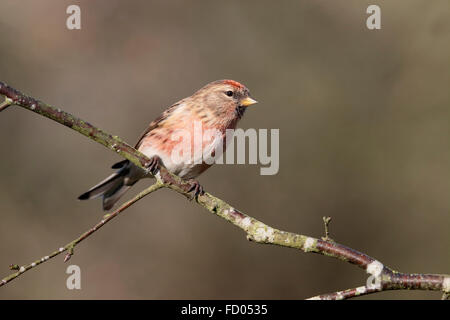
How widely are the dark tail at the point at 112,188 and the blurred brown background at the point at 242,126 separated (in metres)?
1.56

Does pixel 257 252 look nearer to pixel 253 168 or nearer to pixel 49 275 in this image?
pixel 253 168

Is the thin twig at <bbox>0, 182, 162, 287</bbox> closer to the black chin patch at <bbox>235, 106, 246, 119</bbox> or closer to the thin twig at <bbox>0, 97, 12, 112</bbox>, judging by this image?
the thin twig at <bbox>0, 97, 12, 112</bbox>

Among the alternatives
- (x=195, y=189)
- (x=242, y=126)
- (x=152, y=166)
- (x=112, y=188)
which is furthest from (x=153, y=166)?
(x=242, y=126)

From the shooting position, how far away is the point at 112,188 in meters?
5.61

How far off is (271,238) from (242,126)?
4.73 m

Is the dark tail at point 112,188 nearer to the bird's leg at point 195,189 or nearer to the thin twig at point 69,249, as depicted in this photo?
the bird's leg at point 195,189

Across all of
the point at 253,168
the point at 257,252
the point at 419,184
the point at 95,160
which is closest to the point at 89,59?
the point at 95,160

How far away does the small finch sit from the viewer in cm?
497

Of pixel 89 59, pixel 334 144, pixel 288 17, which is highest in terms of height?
pixel 288 17

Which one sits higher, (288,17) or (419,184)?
(288,17)

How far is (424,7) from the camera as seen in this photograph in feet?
29.3

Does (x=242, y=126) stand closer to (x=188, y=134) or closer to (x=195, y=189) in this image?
(x=188, y=134)

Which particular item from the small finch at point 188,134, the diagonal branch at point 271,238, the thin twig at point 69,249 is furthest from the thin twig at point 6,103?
the small finch at point 188,134

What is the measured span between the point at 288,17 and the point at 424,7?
7.24ft
